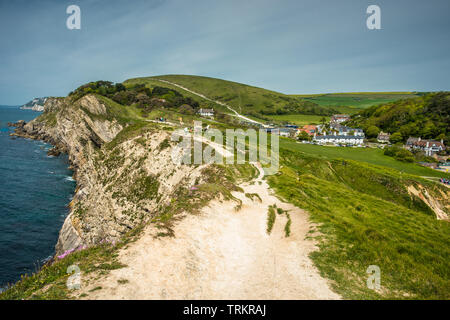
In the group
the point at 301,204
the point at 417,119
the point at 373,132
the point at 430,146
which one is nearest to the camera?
the point at 301,204

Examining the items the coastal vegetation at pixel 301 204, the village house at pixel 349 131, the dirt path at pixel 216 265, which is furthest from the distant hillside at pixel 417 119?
the dirt path at pixel 216 265

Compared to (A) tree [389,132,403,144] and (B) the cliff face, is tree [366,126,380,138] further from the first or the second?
(B) the cliff face

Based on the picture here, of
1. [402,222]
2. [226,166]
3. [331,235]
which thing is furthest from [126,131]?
[402,222]

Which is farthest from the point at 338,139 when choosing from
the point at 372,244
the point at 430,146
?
the point at 372,244

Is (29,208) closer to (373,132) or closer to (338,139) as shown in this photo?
(338,139)

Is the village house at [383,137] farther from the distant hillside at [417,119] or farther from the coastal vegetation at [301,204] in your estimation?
the coastal vegetation at [301,204]

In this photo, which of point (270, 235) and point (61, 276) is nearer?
point (61, 276)
